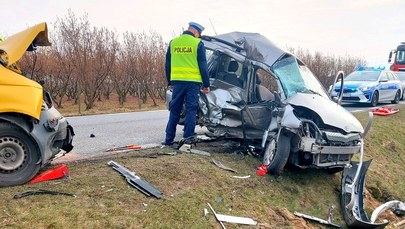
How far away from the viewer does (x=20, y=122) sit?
3.94m

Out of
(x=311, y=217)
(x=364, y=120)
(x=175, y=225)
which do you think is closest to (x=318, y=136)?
(x=311, y=217)

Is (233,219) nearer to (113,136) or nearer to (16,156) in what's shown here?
(16,156)

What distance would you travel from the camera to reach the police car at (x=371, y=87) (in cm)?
1526

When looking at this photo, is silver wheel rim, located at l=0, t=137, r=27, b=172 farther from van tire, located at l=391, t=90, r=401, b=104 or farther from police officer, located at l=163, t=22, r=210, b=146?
van tire, located at l=391, t=90, r=401, b=104

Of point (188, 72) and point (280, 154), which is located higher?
point (188, 72)

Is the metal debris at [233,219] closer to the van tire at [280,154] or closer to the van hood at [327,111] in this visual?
the van tire at [280,154]

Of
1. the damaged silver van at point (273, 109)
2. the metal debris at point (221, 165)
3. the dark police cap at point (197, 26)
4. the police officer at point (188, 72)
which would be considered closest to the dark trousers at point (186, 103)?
the police officer at point (188, 72)

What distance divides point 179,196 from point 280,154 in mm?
1775

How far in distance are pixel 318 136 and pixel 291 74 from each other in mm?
1265

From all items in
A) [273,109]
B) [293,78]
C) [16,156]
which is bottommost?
[16,156]

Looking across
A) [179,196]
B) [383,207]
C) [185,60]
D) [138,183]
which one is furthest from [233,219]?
[383,207]

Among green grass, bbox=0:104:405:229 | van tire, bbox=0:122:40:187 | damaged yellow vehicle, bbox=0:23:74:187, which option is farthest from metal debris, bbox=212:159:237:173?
A: van tire, bbox=0:122:40:187

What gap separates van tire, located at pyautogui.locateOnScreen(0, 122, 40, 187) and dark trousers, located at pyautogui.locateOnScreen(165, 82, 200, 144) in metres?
2.52

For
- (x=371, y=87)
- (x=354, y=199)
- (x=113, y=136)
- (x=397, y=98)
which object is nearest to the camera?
(x=354, y=199)
